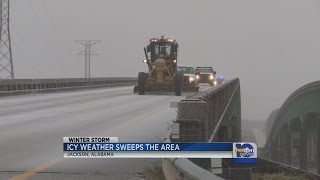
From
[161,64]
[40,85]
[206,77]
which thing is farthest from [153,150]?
[206,77]

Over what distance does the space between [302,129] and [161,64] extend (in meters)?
25.2

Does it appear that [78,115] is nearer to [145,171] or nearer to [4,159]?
[4,159]

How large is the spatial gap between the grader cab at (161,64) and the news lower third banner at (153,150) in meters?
30.0

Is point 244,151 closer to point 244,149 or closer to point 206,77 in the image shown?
point 244,149

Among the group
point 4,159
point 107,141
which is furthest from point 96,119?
point 107,141

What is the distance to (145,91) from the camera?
3991 centimetres

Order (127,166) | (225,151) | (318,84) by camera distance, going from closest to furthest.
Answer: (225,151) → (127,166) → (318,84)

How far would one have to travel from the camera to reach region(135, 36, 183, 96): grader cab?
3759 cm

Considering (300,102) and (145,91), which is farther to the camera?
(300,102)

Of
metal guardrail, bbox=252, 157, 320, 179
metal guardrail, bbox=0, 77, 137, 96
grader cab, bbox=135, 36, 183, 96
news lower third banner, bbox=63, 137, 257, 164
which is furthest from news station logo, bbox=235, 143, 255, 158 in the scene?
metal guardrail, bbox=0, 77, 137, 96

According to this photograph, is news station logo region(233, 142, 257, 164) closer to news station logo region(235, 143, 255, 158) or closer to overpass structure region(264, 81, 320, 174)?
news station logo region(235, 143, 255, 158)

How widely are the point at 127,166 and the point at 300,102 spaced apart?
49.1 meters

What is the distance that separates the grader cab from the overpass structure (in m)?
14.9

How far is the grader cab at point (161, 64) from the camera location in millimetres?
37594
